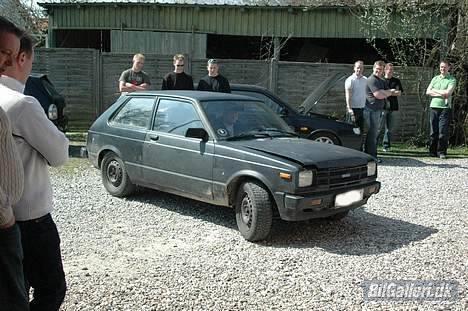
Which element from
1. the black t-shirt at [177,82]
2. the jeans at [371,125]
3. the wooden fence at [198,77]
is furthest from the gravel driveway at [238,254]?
the wooden fence at [198,77]

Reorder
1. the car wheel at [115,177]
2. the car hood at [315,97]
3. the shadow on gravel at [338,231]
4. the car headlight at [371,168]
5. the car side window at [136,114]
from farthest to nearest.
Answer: the car hood at [315,97] < the car wheel at [115,177] < the car side window at [136,114] < the car headlight at [371,168] < the shadow on gravel at [338,231]

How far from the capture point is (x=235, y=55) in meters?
19.1

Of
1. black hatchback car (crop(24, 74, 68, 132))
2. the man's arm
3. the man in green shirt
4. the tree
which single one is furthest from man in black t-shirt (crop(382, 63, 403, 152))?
the man's arm

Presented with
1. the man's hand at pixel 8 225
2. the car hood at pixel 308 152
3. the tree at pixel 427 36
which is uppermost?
the tree at pixel 427 36

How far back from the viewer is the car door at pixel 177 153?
5758mm

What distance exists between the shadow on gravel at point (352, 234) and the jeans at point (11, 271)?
312cm

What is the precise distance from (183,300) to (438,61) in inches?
449

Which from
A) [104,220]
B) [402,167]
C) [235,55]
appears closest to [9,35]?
[104,220]

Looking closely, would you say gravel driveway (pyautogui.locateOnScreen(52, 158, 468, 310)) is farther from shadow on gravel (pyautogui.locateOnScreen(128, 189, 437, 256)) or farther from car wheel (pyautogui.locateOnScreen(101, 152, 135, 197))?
car wheel (pyautogui.locateOnScreen(101, 152, 135, 197))

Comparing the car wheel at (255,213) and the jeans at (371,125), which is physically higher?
the jeans at (371,125)

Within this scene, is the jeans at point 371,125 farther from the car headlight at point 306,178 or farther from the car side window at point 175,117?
the car headlight at point 306,178

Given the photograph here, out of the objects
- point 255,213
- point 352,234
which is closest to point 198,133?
point 255,213

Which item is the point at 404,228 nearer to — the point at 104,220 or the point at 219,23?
the point at 104,220

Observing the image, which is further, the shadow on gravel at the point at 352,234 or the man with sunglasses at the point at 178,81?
the man with sunglasses at the point at 178,81
